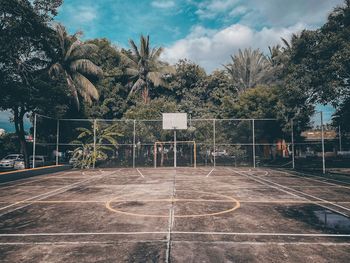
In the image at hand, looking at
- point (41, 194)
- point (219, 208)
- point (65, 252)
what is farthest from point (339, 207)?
point (41, 194)

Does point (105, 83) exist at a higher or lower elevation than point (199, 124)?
higher


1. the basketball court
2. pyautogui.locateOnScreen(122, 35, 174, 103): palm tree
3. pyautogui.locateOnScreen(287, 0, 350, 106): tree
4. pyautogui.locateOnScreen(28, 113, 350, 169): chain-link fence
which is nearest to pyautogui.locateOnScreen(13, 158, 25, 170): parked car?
pyautogui.locateOnScreen(28, 113, 350, 169): chain-link fence

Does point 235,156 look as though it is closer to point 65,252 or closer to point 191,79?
point 191,79

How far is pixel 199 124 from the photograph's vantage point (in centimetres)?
2262

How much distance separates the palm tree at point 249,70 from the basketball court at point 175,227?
23396 mm

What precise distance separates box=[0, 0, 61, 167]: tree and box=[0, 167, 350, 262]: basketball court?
444 inches

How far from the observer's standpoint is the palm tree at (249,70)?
3069cm

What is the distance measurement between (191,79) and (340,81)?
16.2 metres

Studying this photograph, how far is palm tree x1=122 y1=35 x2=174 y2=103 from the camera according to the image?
29.4 m

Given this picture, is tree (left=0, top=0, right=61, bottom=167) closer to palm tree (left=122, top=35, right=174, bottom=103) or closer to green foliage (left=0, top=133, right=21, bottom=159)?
green foliage (left=0, top=133, right=21, bottom=159)

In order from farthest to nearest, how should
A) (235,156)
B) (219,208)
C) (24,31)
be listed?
(235,156), (24,31), (219,208)

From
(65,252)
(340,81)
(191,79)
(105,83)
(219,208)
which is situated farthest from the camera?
(191,79)

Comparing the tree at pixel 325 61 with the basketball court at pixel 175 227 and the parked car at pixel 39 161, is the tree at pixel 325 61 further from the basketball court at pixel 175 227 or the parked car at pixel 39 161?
the parked car at pixel 39 161

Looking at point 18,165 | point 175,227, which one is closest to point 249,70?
point 18,165
